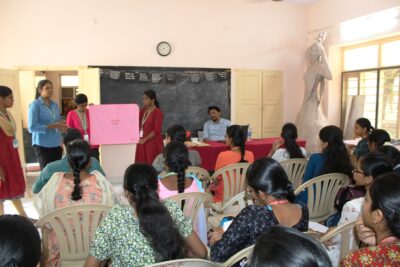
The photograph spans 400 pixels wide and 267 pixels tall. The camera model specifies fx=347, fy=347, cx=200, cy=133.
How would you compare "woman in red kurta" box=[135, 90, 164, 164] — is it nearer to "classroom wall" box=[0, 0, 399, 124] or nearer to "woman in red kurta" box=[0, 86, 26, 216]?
"woman in red kurta" box=[0, 86, 26, 216]

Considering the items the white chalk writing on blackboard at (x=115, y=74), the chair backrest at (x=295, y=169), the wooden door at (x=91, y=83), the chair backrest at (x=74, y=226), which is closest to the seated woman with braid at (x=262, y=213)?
the chair backrest at (x=74, y=226)

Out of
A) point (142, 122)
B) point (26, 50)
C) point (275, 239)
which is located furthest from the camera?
point (26, 50)

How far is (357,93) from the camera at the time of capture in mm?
6324

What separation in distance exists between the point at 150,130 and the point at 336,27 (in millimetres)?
4107

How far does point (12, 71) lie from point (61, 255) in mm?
3876

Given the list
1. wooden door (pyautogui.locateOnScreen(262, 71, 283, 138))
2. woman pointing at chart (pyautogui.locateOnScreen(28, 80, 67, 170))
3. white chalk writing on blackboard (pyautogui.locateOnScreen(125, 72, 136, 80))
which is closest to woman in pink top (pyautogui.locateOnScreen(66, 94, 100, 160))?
woman pointing at chart (pyautogui.locateOnScreen(28, 80, 67, 170))

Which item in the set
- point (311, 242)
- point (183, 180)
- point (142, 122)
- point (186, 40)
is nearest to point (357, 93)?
point (186, 40)

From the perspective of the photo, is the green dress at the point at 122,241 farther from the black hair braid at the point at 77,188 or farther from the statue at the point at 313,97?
the statue at the point at 313,97

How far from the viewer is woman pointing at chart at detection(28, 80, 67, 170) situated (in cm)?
396

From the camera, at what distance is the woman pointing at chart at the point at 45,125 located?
396 centimetres

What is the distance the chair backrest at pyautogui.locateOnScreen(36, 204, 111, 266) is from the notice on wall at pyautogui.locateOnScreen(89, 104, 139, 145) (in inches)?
104

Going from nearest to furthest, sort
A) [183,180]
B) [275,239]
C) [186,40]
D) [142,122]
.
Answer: [275,239] → [183,180] → [142,122] → [186,40]

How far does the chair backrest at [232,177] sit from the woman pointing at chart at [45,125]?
2156 mm

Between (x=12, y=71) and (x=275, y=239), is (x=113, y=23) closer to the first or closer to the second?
(x=12, y=71)
